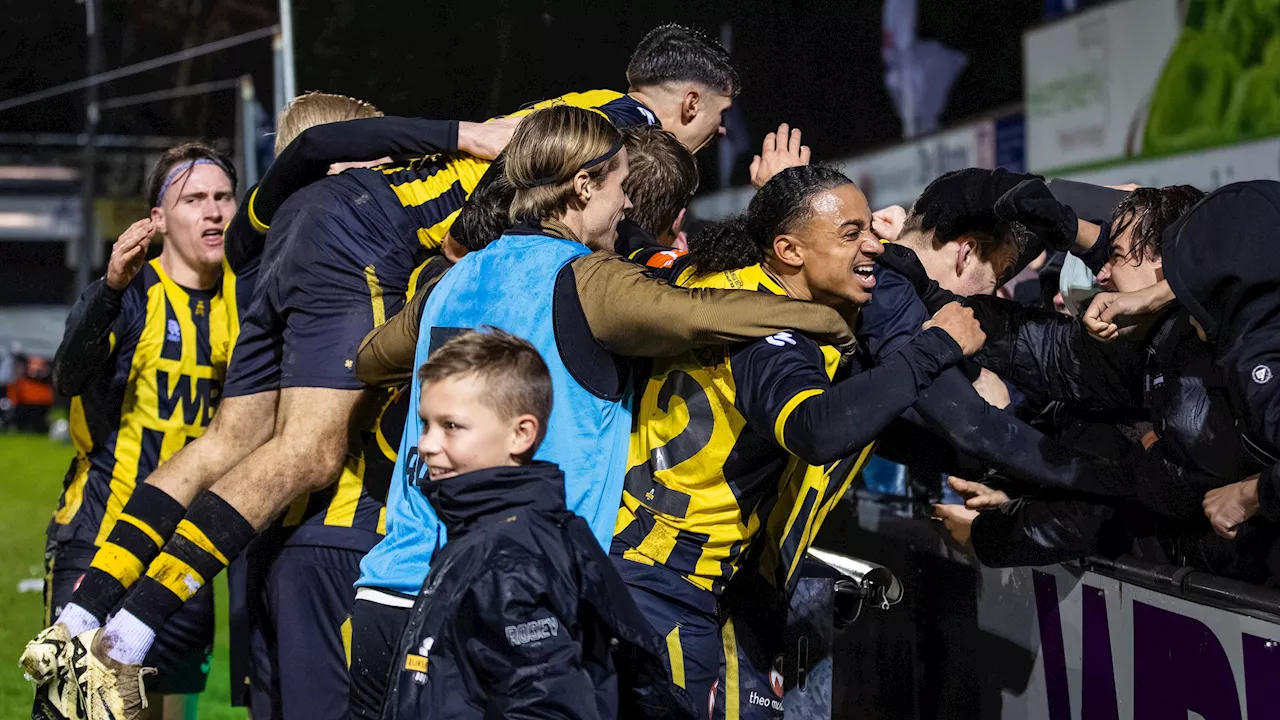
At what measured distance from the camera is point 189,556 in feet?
9.86

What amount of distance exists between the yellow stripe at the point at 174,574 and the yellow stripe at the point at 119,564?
0.28 m

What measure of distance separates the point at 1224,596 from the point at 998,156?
415 inches

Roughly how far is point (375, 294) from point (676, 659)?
1274mm

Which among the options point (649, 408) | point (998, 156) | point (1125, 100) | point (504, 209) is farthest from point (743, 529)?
point (998, 156)

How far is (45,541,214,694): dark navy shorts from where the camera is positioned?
12.6 feet

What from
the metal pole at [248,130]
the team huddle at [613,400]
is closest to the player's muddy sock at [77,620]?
the team huddle at [613,400]

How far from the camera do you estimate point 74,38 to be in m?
8.59

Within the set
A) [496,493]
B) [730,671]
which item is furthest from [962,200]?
[496,493]

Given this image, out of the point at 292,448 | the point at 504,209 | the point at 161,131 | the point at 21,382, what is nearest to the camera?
the point at 504,209

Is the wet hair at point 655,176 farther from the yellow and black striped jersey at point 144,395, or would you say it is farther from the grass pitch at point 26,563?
the grass pitch at point 26,563

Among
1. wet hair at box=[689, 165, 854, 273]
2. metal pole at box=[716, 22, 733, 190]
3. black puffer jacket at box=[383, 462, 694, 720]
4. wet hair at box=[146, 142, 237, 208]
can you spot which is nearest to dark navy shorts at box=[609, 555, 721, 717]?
black puffer jacket at box=[383, 462, 694, 720]

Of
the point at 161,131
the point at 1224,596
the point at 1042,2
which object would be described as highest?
the point at 1042,2

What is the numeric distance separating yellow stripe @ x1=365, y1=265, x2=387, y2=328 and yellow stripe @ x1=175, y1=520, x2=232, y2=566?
2.13 feet

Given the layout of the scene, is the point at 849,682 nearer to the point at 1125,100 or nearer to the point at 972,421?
the point at 972,421
